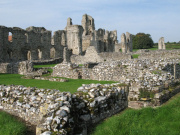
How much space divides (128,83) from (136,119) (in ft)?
7.22

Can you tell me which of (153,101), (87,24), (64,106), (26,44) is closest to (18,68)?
(153,101)

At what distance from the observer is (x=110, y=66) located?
12.4 metres

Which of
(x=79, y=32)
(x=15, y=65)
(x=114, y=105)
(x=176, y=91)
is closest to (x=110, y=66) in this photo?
(x=176, y=91)

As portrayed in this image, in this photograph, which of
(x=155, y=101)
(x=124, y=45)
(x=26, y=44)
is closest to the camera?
(x=155, y=101)

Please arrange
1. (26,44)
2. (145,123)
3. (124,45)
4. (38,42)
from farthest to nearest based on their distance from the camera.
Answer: (124,45)
(38,42)
(26,44)
(145,123)

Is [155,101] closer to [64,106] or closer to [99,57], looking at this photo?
[64,106]

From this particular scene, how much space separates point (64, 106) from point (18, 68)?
15257mm

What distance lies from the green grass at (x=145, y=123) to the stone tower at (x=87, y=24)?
151 ft

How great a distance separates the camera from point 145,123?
540cm

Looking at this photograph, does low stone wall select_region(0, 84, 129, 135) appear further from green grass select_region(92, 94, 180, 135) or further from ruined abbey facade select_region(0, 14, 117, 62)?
ruined abbey facade select_region(0, 14, 117, 62)

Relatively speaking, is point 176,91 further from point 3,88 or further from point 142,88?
point 3,88

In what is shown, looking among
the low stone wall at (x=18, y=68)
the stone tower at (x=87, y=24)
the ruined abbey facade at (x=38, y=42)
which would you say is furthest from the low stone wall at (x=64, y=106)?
the stone tower at (x=87, y=24)

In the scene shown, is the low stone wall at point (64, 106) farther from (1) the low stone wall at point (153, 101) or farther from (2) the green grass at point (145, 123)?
(2) the green grass at point (145, 123)

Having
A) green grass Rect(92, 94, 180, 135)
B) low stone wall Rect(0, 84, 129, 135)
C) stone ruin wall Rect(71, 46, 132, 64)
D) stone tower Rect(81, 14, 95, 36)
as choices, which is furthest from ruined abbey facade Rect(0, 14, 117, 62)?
green grass Rect(92, 94, 180, 135)
